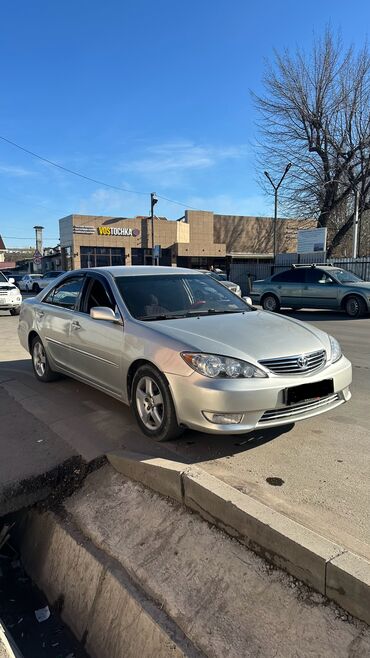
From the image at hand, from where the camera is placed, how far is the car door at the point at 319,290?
1410cm

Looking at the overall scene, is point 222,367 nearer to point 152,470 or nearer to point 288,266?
point 152,470

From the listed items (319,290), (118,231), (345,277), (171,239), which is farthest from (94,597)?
(171,239)

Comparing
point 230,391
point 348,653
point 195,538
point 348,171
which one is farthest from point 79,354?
point 348,171

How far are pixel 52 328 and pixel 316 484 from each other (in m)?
3.66

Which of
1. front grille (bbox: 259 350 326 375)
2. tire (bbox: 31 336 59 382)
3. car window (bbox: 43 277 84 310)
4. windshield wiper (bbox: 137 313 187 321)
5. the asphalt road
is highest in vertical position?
car window (bbox: 43 277 84 310)

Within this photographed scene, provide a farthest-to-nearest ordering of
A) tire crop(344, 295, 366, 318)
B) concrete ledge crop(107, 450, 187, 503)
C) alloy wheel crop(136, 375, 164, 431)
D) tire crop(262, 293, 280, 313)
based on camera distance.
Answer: tire crop(262, 293, 280, 313), tire crop(344, 295, 366, 318), alloy wheel crop(136, 375, 164, 431), concrete ledge crop(107, 450, 187, 503)

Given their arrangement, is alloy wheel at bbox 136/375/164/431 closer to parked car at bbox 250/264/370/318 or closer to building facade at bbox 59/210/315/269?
parked car at bbox 250/264/370/318

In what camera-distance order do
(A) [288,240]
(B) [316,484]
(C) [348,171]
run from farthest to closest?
(A) [288,240] < (C) [348,171] < (B) [316,484]

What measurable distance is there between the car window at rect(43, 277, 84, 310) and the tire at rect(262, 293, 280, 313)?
10644mm

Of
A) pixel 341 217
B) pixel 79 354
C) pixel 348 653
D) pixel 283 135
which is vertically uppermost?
pixel 283 135

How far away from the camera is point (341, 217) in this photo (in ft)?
106

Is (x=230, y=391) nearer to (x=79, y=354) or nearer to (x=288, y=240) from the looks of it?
(x=79, y=354)

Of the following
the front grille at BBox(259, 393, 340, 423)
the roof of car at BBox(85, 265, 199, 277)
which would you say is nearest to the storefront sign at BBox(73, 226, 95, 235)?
the roof of car at BBox(85, 265, 199, 277)

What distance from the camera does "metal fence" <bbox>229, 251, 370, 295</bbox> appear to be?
71.4ft
